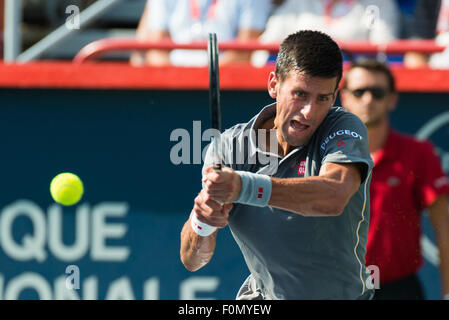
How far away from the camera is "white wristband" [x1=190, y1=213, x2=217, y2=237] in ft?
10.5

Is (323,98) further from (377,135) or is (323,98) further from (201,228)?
(377,135)

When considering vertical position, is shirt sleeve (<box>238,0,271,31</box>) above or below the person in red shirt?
above

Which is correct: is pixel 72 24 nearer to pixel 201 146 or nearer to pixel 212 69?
pixel 201 146

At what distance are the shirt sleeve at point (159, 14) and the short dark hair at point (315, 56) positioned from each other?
2.72 m

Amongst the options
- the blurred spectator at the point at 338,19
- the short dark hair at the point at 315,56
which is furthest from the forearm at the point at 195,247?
the blurred spectator at the point at 338,19

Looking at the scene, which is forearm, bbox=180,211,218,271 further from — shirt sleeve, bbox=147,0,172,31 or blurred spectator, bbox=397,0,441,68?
blurred spectator, bbox=397,0,441,68

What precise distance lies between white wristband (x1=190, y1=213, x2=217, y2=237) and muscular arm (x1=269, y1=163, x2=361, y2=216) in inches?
18.6

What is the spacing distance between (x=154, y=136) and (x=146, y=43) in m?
0.62

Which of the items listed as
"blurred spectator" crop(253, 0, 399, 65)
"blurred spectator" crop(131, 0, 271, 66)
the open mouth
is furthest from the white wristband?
"blurred spectator" crop(253, 0, 399, 65)

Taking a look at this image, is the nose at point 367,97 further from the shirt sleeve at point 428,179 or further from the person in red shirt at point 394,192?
the shirt sleeve at point 428,179

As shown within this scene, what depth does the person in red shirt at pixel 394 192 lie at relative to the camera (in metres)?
4.16
